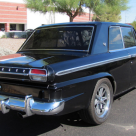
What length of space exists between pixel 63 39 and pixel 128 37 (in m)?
1.69

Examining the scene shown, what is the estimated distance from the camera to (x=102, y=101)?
3543 millimetres

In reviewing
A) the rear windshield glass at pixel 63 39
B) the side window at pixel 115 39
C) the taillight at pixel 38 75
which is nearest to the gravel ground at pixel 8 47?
the rear windshield glass at pixel 63 39

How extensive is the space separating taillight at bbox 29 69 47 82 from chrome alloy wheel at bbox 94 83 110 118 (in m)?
1.15

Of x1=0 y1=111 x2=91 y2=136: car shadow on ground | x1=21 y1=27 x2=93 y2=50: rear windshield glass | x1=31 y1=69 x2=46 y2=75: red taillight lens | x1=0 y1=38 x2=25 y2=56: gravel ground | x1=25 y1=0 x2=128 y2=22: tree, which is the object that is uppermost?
x1=25 y1=0 x2=128 y2=22: tree

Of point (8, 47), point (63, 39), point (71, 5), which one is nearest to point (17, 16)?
point (71, 5)

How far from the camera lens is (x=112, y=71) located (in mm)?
3615

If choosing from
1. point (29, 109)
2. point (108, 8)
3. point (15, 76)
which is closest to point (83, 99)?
point (29, 109)

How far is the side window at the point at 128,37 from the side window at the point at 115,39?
0.23 meters

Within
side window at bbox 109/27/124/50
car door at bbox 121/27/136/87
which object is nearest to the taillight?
side window at bbox 109/27/124/50

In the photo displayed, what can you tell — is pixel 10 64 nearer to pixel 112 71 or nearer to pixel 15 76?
pixel 15 76

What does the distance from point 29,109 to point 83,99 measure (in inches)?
32.1

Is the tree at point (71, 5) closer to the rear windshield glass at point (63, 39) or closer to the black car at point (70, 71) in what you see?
the rear windshield glass at point (63, 39)

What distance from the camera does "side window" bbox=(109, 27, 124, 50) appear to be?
391 cm

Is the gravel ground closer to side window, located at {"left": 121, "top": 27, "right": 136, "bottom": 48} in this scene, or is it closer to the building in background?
side window, located at {"left": 121, "top": 27, "right": 136, "bottom": 48}
